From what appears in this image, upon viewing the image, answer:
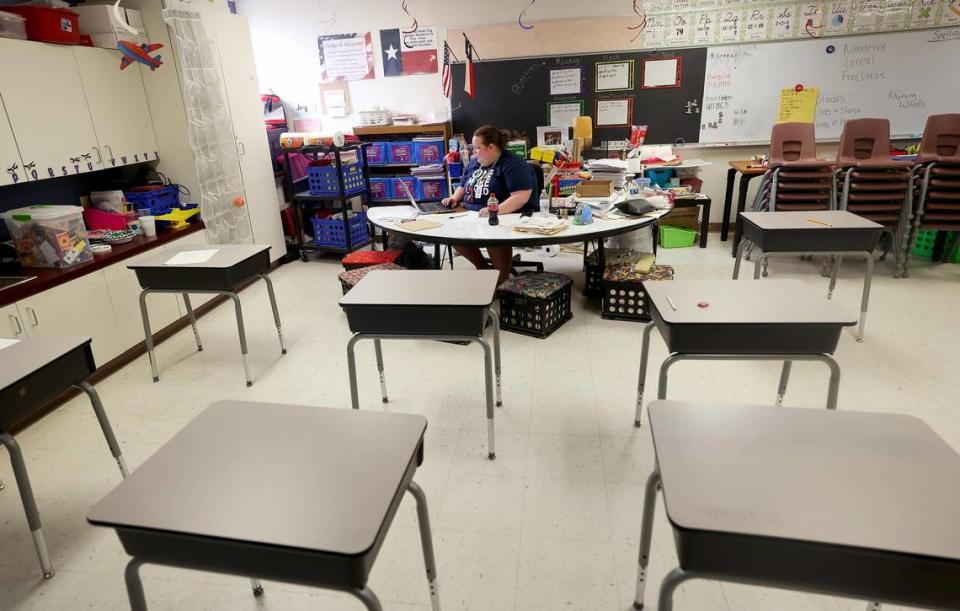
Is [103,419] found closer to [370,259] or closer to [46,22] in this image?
[370,259]

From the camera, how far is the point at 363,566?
0.97 meters

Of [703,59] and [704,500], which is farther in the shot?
[703,59]

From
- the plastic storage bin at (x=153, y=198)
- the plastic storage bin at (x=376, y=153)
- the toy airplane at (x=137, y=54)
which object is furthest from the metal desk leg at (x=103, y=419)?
the plastic storage bin at (x=376, y=153)

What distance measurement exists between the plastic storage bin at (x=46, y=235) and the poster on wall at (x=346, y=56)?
326cm

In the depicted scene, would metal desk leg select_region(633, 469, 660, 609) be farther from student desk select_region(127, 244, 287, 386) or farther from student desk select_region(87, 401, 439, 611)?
student desk select_region(127, 244, 287, 386)

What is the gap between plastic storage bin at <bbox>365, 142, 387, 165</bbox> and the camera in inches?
215

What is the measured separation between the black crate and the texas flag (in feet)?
10.6

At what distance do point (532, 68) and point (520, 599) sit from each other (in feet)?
16.3

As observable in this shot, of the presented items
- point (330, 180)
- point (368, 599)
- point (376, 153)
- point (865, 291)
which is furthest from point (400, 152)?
point (368, 599)

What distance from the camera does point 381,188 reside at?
221 inches

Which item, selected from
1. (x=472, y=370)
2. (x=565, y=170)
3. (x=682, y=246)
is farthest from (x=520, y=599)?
(x=682, y=246)

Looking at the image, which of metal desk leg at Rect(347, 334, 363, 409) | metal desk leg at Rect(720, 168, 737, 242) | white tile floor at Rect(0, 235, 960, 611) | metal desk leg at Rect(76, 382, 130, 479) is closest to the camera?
white tile floor at Rect(0, 235, 960, 611)

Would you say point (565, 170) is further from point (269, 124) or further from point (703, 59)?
point (269, 124)

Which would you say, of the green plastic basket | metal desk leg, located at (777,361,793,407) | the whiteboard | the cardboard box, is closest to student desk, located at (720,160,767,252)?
the green plastic basket
